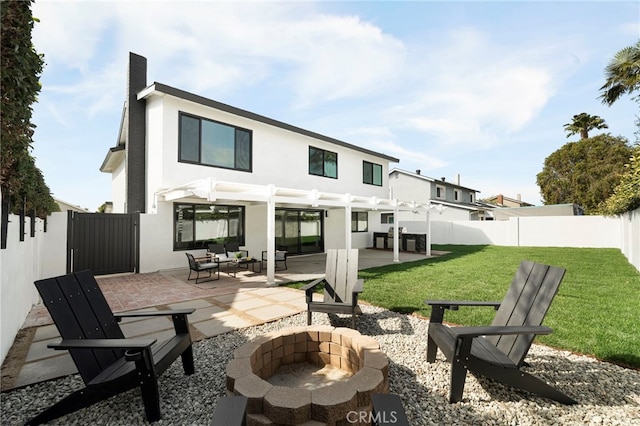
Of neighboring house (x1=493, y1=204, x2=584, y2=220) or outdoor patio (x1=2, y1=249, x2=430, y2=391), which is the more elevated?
neighboring house (x1=493, y1=204, x2=584, y2=220)

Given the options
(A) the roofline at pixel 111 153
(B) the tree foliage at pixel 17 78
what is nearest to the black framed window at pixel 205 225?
(A) the roofline at pixel 111 153

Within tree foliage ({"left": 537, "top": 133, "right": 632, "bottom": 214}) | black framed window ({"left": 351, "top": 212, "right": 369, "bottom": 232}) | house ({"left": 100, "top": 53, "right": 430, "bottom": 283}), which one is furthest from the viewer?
tree foliage ({"left": 537, "top": 133, "right": 632, "bottom": 214})

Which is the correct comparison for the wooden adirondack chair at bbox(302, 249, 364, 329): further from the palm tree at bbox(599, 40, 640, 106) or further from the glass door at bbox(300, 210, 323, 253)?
the palm tree at bbox(599, 40, 640, 106)

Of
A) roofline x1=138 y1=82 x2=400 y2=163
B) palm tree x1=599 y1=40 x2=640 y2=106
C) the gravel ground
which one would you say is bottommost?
the gravel ground

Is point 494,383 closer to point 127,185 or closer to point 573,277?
point 573,277

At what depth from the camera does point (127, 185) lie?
1027 centimetres

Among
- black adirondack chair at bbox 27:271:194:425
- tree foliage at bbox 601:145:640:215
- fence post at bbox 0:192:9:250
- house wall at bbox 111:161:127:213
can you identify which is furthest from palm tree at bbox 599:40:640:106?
house wall at bbox 111:161:127:213

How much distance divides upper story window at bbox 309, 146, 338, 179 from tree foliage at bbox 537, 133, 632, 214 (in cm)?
A: 2232

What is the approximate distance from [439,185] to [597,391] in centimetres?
2884

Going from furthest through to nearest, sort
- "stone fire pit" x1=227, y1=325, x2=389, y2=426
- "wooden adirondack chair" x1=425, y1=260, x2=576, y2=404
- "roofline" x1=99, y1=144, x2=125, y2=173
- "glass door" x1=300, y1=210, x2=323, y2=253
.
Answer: "glass door" x1=300, y1=210, x2=323, y2=253, "roofline" x1=99, y1=144, x2=125, y2=173, "wooden adirondack chair" x1=425, y1=260, x2=576, y2=404, "stone fire pit" x1=227, y1=325, x2=389, y2=426

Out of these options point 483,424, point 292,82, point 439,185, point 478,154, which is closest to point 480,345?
point 483,424

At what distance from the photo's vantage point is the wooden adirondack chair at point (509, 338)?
2.61 m

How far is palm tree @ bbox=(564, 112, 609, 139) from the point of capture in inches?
1122

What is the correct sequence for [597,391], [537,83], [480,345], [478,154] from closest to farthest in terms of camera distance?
[597,391], [480,345], [537,83], [478,154]
